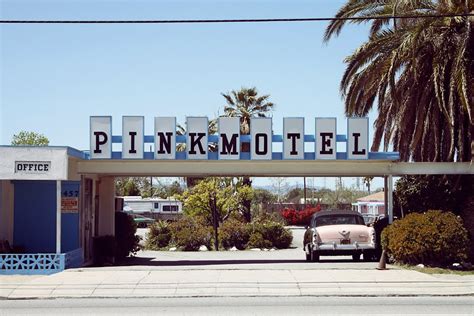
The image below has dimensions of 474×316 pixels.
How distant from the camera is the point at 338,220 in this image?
2334 centimetres

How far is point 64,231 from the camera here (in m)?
22.9

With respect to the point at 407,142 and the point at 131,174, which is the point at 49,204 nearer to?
the point at 131,174

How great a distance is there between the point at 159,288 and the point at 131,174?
6820 millimetres


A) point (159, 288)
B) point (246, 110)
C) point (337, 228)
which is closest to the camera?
point (159, 288)

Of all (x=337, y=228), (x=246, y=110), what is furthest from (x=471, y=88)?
(x=246, y=110)

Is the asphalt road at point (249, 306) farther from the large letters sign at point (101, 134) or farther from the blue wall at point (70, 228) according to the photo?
the blue wall at point (70, 228)

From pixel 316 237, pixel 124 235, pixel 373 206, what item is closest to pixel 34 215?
pixel 124 235

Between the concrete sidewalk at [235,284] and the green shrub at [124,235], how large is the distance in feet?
23.8

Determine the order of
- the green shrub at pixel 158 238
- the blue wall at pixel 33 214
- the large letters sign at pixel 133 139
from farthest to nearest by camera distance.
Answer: the green shrub at pixel 158 238 < the blue wall at pixel 33 214 < the large letters sign at pixel 133 139

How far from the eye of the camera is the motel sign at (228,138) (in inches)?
860

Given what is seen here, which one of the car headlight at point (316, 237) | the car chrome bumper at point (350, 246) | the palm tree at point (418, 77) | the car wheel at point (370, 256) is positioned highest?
the palm tree at point (418, 77)

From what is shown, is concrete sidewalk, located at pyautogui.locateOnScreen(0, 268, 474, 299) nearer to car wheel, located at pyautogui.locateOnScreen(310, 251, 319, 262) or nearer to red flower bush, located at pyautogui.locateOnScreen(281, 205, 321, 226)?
car wheel, located at pyautogui.locateOnScreen(310, 251, 319, 262)

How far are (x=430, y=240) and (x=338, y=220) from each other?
11.5 ft

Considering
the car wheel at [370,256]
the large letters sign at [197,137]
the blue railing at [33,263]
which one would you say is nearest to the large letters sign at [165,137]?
the large letters sign at [197,137]
